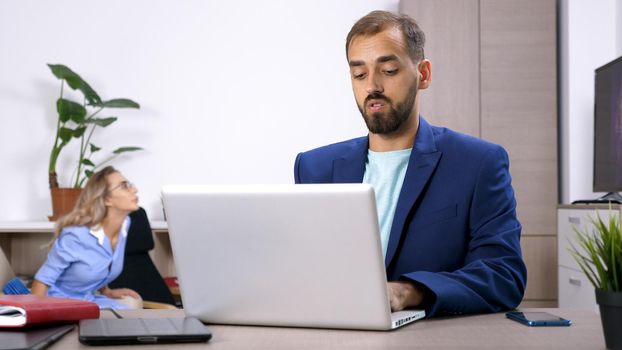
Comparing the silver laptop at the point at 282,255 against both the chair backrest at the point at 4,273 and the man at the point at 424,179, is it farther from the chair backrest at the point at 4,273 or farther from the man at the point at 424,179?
the chair backrest at the point at 4,273

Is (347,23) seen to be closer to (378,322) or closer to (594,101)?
(594,101)

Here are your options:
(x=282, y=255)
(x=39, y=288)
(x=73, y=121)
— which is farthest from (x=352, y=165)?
(x=73, y=121)

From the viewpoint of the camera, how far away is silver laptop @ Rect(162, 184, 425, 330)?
1165mm

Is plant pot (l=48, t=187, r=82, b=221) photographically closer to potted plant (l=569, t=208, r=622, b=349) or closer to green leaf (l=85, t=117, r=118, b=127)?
green leaf (l=85, t=117, r=118, b=127)

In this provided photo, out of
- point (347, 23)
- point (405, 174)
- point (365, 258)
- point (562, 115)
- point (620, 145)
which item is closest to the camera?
point (365, 258)

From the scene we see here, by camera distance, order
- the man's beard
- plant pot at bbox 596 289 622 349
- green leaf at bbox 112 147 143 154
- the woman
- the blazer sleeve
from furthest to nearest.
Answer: green leaf at bbox 112 147 143 154 → the woman → the man's beard → the blazer sleeve → plant pot at bbox 596 289 622 349

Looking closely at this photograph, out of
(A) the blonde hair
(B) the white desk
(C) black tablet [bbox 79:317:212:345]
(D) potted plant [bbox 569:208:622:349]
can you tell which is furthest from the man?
(A) the blonde hair

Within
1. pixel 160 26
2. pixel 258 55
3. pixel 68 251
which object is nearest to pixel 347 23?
pixel 258 55

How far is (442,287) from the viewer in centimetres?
140

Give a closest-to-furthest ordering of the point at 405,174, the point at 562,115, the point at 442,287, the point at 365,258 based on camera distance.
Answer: the point at 365,258
the point at 442,287
the point at 405,174
the point at 562,115

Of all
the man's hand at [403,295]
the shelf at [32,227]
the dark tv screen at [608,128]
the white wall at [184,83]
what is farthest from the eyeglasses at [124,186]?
the man's hand at [403,295]

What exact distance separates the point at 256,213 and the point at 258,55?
4.10 metres

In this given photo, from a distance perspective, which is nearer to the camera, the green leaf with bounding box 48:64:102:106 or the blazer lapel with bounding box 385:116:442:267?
the blazer lapel with bounding box 385:116:442:267

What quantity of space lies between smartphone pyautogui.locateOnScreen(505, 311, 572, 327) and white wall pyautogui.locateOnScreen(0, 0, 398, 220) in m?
3.78
